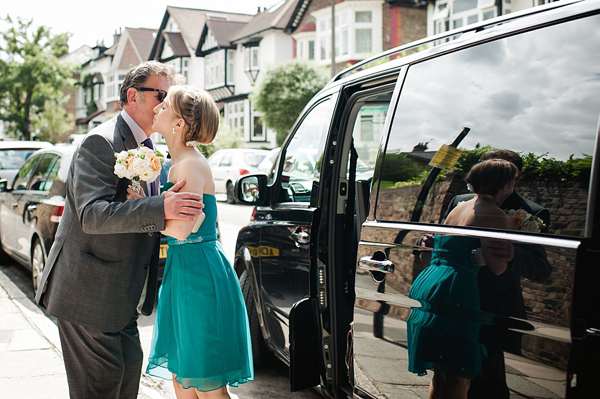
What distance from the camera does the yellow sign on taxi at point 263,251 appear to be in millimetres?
4266

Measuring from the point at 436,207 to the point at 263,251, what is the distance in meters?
2.01

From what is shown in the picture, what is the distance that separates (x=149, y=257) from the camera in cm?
323

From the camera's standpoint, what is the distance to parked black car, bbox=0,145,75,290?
7004 millimetres

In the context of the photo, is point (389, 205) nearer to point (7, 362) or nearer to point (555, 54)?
point (555, 54)

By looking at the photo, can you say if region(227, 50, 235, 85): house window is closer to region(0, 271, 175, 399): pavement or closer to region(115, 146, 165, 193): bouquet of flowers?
region(0, 271, 175, 399): pavement

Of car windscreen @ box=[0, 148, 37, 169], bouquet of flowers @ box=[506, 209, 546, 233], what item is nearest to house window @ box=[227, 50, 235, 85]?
car windscreen @ box=[0, 148, 37, 169]

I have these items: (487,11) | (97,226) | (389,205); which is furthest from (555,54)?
(487,11)

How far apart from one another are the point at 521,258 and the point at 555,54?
66cm

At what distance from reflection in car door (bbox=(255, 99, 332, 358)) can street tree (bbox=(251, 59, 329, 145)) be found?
28.6 meters

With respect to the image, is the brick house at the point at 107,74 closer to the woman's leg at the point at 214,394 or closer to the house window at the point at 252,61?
the house window at the point at 252,61

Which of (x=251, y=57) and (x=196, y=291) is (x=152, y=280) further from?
(x=251, y=57)

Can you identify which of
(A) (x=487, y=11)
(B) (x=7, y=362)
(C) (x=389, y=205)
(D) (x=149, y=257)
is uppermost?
(A) (x=487, y=11)

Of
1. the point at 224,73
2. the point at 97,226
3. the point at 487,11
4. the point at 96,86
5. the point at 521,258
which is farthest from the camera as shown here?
the point at 96,86

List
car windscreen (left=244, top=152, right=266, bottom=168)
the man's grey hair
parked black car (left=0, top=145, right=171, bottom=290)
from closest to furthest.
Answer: the man's grey hair
parked black car (left=0, top=145, right=171, bottom=290)
car windscreen (left=244, top=152, right=266, bottom=168)
